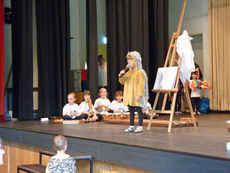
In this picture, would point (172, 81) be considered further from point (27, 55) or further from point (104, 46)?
point (104, 46)

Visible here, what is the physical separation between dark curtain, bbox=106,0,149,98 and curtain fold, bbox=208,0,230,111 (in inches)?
68.7

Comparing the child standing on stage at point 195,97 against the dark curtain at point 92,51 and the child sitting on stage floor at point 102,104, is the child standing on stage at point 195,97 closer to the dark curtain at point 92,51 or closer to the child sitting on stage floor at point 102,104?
the dark curtain at point 92,51

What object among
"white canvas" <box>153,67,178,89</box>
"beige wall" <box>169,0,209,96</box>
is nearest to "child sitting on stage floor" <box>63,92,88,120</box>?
"white canvas" <box>153,67,178,89</box>

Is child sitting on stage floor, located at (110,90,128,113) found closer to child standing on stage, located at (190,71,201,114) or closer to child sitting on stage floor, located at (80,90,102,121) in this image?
child sitting on stage floor, located at (80,90,102,121)

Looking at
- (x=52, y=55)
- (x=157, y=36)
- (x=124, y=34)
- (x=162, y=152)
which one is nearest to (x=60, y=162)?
(x=162, y=152)

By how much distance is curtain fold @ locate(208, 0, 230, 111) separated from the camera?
9.05 m

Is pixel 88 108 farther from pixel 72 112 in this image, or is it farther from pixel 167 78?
pixel 167 78

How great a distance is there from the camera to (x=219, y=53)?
30.1ft

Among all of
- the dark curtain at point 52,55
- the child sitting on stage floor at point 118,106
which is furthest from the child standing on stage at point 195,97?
the dark curtain at point 52,55

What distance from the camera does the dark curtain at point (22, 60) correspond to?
711 centimetres

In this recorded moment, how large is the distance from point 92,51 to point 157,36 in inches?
81.1

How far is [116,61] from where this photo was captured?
28.7 feet

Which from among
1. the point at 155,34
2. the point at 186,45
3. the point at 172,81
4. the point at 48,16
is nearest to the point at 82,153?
the point at 172,81

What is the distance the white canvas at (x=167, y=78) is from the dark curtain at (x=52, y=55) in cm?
321
